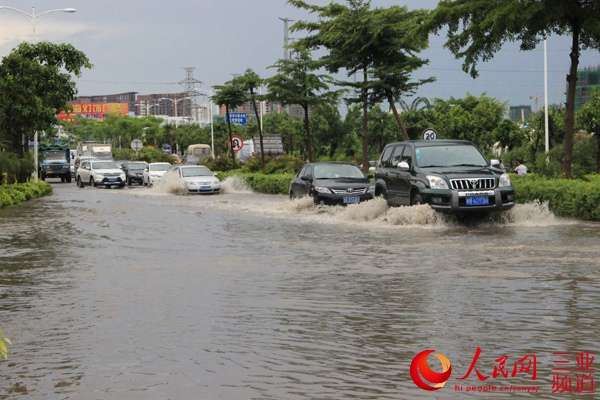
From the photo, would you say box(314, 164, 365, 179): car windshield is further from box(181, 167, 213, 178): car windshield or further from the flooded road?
box(181, 167, 213, 178): car windshield

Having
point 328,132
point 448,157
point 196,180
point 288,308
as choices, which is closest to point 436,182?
point 448,157

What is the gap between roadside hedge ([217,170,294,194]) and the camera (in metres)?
36.8

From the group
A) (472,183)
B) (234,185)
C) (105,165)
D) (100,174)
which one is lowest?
(234,185)

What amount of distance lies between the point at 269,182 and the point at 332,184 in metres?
14.7

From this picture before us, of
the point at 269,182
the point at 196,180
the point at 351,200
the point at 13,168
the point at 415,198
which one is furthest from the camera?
the point at 196,180

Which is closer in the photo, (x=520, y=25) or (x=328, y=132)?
(x=520, y=25)

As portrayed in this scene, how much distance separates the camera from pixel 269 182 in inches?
1505

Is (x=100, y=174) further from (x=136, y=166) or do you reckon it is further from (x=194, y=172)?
(x=194, y=172)

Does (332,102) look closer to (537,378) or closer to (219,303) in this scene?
(219,303)

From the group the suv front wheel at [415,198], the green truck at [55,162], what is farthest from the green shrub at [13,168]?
the green truck at [55,162]

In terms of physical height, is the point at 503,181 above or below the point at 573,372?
above

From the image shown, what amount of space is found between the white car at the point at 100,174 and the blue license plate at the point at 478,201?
34.1 meters

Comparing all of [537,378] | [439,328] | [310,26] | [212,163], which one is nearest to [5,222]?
[310,26]

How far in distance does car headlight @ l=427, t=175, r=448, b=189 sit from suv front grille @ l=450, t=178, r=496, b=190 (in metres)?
0.17
